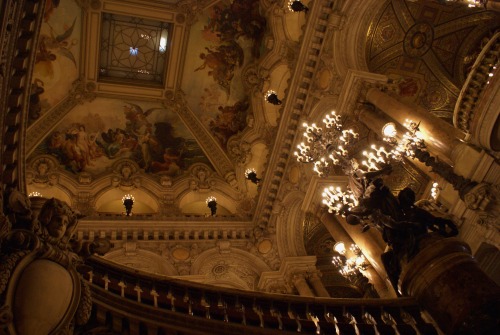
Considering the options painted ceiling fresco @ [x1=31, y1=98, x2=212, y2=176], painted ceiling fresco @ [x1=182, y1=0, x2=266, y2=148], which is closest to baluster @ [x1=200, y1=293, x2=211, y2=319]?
painted ceiling fresco @ [x1=182, y1=0, x2=266, y2=148]

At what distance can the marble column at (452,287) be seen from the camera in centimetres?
471

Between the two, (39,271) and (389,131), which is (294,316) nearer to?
(39,271)

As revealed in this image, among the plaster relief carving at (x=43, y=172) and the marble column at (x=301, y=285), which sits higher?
the plaster relief carving at (x=43, y=172)

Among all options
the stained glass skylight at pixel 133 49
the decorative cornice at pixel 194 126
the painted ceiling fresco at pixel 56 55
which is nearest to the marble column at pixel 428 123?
the decorative cornice at pixel 194 126

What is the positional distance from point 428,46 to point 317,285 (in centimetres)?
752

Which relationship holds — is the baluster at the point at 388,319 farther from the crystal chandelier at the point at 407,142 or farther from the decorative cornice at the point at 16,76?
the decorative cornice at the point at 16,76

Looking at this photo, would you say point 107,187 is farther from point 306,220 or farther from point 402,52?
point 402,52

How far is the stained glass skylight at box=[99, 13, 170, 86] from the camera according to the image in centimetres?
1600

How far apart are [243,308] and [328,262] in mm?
11701

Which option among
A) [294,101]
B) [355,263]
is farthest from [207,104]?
[355,263]

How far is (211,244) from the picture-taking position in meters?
14.7

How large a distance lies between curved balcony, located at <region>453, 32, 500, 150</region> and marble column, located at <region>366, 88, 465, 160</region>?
0.24 meters

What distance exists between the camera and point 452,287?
5.02 m

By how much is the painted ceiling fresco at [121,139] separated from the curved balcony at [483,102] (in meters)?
10.2
